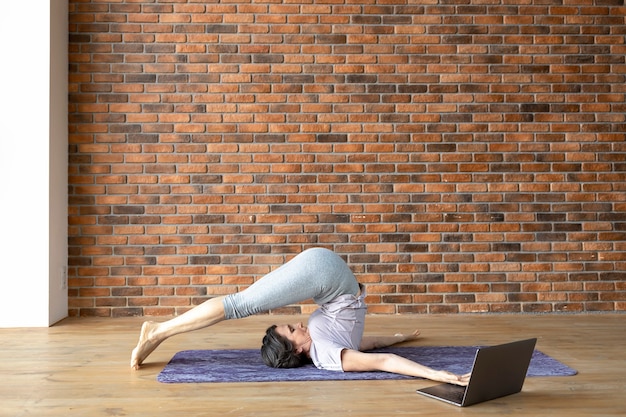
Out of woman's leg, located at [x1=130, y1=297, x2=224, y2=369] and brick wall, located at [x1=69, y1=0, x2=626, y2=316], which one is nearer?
woman's leg, located at [x1=130, y1=297, x2=224, y2=369]

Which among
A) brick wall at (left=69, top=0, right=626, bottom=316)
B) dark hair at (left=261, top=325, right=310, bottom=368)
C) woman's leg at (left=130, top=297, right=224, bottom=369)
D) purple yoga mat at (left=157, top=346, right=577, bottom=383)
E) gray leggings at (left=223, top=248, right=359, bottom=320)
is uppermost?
brick wall at (left=69, top=0, right=626, bottom=316)

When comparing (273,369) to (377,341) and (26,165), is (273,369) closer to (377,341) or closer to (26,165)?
(377,341)

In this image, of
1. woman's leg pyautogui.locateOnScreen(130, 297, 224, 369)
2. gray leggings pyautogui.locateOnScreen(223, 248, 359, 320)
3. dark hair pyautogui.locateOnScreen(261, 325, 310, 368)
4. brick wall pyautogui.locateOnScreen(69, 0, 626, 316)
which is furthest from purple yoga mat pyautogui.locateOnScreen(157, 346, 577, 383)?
brick wall pyautogui.locateOnScreen(69, 0, 626, 316)

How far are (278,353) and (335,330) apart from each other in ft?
0.95

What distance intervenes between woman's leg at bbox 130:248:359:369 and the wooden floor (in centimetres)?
21

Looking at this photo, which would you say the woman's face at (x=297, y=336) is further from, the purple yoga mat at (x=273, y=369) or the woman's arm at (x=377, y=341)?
the woman's arm at (x=377, y=341)

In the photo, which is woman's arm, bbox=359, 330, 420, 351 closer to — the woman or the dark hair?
the woman

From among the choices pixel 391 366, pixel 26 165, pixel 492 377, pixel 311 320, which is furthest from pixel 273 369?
pixel 26 165

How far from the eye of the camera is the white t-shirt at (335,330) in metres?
2.84

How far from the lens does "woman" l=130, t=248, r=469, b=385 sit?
2.82 meters

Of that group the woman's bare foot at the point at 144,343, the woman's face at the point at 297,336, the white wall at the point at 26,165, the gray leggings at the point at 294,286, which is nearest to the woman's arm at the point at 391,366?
the woman's face at the point at 297,336

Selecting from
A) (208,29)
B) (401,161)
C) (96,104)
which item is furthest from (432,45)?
(96,104)

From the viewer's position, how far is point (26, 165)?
4.15 meters

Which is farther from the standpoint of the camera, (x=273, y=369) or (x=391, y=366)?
(x=273, y=369)
